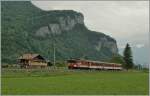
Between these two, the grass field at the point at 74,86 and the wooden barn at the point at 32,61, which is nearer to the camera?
the grass field at the point at 74,86

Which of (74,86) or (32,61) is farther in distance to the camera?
(32,61)

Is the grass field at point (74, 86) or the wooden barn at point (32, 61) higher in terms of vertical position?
the wooden barn at point (32, 61)

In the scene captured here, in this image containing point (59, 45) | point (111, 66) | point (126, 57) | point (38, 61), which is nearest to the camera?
point (38, 61)

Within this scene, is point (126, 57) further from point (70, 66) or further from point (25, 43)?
point (25, 43)

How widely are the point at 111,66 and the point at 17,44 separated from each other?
2963 inches

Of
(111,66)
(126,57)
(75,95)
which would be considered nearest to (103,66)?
(111,66)

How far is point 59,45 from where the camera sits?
199 metres

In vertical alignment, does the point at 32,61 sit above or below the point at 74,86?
above

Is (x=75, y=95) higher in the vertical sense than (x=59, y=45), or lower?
lower

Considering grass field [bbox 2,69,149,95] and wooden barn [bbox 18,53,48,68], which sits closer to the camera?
grass field [bbox 2,69,149,95]

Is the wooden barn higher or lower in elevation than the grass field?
higher

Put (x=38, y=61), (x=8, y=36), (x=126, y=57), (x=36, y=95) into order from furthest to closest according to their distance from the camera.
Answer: (x=8, y=36) → (x=126, y=57) → (x=38, y=61) → (x=36, y=95)

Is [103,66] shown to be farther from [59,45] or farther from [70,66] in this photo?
→ [59,45]

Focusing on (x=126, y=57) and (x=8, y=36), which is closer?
(x=126, y=57)
